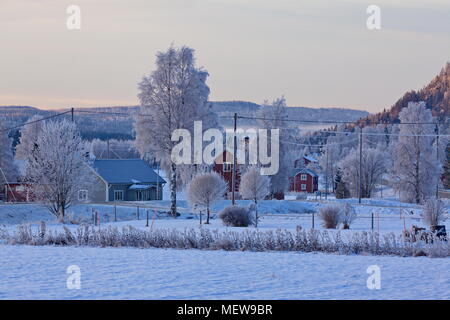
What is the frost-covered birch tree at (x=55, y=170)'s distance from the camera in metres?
36.8

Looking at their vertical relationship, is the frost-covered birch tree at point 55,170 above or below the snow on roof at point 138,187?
above

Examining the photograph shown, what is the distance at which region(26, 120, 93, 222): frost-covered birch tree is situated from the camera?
36750 millimetres

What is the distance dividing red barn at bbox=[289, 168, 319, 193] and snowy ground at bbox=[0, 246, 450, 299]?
8320cm

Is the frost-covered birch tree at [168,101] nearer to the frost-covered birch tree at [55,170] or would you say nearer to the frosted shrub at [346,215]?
the frost-covered birch tree at [55,170]

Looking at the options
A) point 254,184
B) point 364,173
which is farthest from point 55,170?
point 364,173

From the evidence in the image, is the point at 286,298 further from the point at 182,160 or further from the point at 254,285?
the point at 182,160

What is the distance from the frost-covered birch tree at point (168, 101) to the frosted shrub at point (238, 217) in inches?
436

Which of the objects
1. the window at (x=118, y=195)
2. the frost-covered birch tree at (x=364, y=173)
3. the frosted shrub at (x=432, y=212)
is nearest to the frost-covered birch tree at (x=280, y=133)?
the window at (x=118, y=195)

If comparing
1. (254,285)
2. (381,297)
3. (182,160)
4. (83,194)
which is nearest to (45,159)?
(182,160)

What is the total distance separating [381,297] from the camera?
12406 mm

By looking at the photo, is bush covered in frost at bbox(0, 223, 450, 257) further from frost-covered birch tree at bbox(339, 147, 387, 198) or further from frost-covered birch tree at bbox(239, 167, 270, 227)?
frost-covered birch tree at bbox(339, 147, 387, 198)

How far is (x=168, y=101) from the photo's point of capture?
4428cm

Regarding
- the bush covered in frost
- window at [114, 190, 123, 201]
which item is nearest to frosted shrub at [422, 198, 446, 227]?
the bush covered in frost

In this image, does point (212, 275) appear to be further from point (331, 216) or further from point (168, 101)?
point (168, 101)
